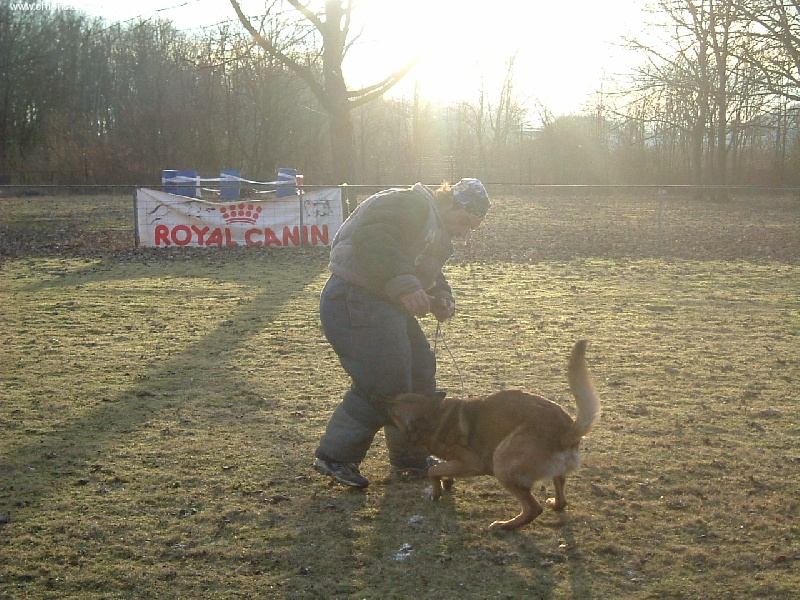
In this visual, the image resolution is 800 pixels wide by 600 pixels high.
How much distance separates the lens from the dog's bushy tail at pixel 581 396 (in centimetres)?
381

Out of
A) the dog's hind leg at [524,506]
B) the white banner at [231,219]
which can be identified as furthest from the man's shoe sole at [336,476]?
the white banner at [231,219]

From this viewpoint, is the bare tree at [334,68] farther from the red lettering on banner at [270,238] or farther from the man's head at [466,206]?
the man's head at [466,206]

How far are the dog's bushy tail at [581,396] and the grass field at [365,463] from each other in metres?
0.52

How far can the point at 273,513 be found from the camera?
4188 millimetres

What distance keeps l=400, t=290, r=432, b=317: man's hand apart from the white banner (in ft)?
40.3

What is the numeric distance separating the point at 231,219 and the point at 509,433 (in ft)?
42.7

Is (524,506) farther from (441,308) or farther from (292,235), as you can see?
(292,235)

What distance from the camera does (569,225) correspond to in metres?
21.4

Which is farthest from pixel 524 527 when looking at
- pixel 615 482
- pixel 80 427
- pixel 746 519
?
pixel 80 427

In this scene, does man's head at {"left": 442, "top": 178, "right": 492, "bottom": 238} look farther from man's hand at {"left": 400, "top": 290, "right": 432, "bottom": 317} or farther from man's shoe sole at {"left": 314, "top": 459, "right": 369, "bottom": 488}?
man's shoe sole at {"left": 314, "top": 459, "right": 369, "bottom": 488}

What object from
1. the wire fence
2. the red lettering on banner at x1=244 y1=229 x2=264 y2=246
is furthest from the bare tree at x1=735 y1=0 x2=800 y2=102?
the red lettering on banner at x1=244 y1=229 x2=264 y2=246

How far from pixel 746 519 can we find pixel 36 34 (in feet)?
142

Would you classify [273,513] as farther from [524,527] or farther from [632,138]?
[632,138]

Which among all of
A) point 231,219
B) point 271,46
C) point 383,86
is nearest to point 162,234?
point 231,219
